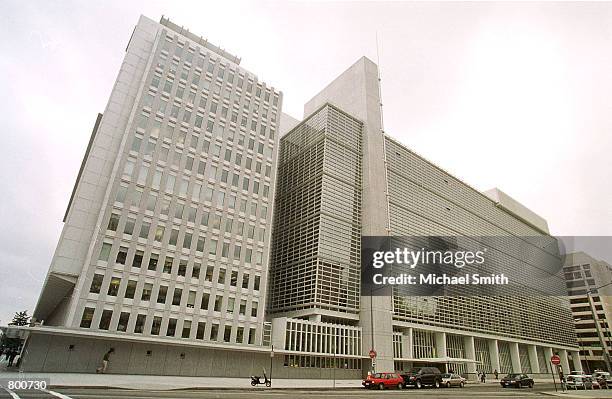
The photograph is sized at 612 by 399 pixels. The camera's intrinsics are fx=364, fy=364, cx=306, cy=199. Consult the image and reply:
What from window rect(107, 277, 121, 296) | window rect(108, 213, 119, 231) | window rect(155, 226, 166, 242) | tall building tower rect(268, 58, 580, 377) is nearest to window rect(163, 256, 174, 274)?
window rect(155, 226, 166, 242)

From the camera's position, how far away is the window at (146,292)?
131ft

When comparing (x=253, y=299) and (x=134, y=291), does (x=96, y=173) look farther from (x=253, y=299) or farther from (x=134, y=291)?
(x=253, y=299)

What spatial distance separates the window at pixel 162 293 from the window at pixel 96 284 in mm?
5980

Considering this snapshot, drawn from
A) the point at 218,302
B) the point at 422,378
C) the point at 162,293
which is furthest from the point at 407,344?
the point at 162,293

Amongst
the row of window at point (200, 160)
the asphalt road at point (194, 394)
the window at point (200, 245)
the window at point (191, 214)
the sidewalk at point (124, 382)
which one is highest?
the row of window at point (200, 160)

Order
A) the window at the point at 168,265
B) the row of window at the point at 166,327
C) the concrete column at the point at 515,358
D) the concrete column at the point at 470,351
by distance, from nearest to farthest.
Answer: the row of window at the point at 166,327 < the window at the point at 168,265 < the concrete column at the point at 470,351 < the concrete column at the point at 515,358

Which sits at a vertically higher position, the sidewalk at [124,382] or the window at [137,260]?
the window at [137,260]

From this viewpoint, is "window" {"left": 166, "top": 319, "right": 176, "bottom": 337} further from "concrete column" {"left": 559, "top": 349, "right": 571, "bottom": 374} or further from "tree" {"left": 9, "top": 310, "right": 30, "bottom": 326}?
"concrete column" {"left": 559, "top": 349, "right": 571, "bottom": 374}

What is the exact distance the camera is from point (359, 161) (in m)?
66.2

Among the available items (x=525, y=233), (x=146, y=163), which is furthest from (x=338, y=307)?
(x=525, y=233)

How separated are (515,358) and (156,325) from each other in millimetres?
78641

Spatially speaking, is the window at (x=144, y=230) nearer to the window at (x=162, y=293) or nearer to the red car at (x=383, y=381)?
the window at (x=162, y=293)

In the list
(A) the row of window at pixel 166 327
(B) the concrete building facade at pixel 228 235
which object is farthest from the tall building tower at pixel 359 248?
(A) the row of window at pixel 166 327

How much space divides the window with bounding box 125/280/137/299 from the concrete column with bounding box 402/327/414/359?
41099 mm
